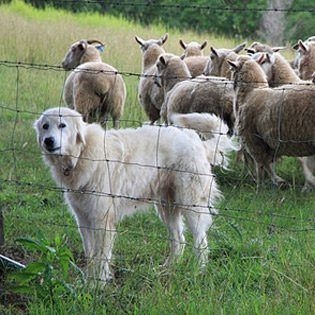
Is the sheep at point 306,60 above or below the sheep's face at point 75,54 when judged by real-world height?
above

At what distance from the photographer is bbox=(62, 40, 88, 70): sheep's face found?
13.1 metres

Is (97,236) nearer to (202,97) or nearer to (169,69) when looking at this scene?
(202,97)

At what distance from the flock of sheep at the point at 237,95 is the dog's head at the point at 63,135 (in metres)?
0.81

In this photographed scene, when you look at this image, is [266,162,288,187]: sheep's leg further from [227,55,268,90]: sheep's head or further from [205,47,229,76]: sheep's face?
[205,47,229,76]: sheep's face

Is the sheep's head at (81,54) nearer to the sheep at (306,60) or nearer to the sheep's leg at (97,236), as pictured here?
the sheep at (306,60)

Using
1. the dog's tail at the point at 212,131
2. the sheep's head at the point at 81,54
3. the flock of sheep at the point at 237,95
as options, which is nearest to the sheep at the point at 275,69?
the flock of sheep at the point at 237,95

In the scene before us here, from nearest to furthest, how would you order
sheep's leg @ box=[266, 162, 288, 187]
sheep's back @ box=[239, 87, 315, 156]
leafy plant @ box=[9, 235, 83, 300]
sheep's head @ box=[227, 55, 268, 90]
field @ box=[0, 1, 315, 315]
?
field @ box=[0, 1, 315, 315], leafy plant @ box=[9, 235, 83, 300], sheep's back @ box=[239, 87, 315, 156], sheep's head @ box=[227, 55, 268, 90], sheep's leg @ box=[266, 162, 288, 187]

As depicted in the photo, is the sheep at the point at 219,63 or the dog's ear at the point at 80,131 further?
the sheep at the point at 219,63

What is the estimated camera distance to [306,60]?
10930 millimetres

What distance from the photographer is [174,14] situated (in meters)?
34.7

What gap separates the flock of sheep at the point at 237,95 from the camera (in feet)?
27.9

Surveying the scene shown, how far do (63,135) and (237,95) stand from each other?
11.1ft

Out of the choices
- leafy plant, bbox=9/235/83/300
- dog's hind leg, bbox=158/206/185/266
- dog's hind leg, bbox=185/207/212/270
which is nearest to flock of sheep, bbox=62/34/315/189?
dog's hind leg, bbox=158/206/185/266

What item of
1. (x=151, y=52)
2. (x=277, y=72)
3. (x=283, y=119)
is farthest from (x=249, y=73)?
(x=151, y=52)
